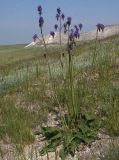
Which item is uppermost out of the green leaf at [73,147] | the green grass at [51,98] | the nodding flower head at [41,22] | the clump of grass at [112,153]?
the nodding flower head at [41,22]

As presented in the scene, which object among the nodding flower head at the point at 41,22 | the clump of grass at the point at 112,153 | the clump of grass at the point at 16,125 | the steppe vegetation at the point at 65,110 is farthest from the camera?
the clump of grass at the point at 16,125

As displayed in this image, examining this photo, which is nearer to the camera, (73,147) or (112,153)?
(112,153)

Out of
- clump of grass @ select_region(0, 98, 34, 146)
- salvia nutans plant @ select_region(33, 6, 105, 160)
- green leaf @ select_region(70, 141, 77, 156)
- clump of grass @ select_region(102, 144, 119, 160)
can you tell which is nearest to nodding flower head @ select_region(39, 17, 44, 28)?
salvia nutans plant @ select_region(33, 6, 105, 160)

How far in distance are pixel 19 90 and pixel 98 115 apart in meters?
2.73

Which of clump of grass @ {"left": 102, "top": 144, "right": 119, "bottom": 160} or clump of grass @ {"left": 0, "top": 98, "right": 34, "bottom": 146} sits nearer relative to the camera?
clump of grass @ {"left": 102, "top": 144, "right": 119, "bottom": 160}

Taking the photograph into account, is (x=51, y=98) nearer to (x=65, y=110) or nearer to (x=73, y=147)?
(x=65, y=110)

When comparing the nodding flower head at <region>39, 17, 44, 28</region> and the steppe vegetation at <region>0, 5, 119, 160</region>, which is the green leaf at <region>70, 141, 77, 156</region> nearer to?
the steppe vegetation at <region>0, 5, 119, 160</region>

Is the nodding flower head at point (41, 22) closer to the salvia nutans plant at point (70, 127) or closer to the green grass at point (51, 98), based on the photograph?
the salvia nutans plant at point (70, 127)

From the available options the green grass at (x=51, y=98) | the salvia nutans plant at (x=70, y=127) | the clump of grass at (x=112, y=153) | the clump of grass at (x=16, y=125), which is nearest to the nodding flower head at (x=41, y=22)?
the salvia nutans plant at (x=70, y=127)

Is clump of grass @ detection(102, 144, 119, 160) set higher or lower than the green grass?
lower

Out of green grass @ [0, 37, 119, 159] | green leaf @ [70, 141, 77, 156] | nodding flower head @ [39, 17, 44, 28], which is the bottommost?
green leaf @ [70, 141, 77, 156]

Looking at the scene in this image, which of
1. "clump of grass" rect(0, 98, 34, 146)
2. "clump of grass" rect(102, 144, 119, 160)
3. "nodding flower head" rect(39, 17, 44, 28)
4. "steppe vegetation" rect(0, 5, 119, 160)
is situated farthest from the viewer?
"clump of grass" rect(0, 98, 34, 146)

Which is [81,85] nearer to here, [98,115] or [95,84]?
[95,84]

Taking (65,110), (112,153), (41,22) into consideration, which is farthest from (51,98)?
(112,153)
